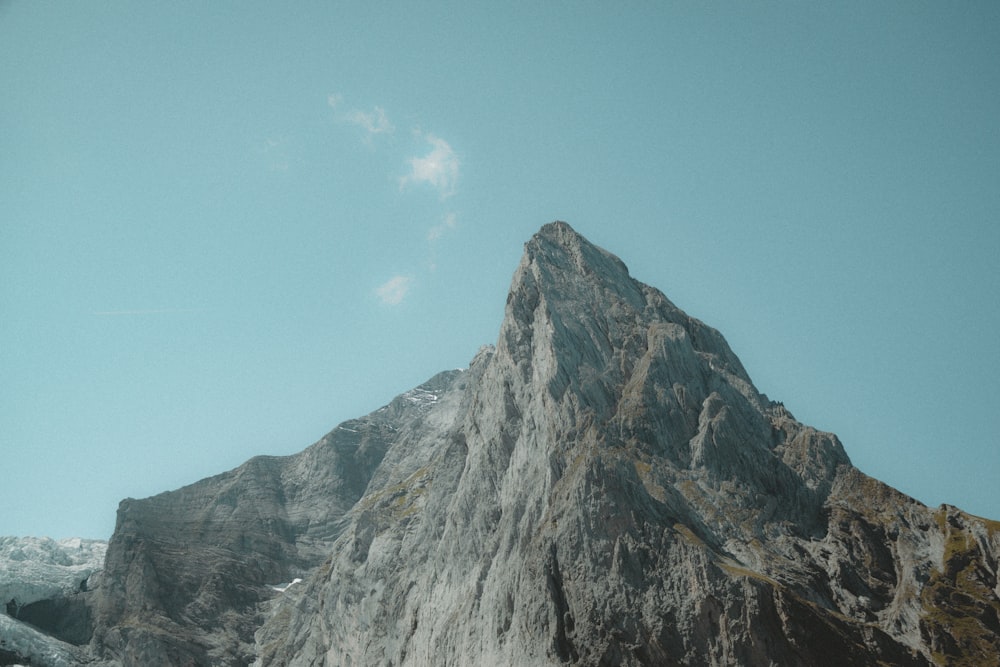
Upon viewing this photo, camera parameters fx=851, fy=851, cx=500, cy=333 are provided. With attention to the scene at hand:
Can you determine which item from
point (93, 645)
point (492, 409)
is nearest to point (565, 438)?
point (492, 409)

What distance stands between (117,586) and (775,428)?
15309cm

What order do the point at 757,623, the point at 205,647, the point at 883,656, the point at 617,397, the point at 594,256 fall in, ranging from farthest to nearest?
1. the point at 205,647
2. the point at 594,256
3. the point at 617,397
4. the point at 883,656
5. the point at 757,623

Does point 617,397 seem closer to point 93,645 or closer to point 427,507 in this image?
point 427,507

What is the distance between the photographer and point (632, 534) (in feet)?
294

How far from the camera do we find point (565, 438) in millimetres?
113750

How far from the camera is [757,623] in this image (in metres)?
78.2

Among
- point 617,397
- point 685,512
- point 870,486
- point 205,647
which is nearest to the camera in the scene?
point 685,512

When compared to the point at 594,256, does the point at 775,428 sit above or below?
below

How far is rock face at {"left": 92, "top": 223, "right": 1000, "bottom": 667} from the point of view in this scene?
274 feet

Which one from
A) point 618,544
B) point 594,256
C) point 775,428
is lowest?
point 618,544

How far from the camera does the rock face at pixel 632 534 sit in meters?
83.6

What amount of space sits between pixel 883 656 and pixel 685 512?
24524 mm

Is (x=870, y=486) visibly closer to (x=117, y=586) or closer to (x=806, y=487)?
(x=806, y=487)

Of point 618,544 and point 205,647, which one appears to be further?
point 205,647
